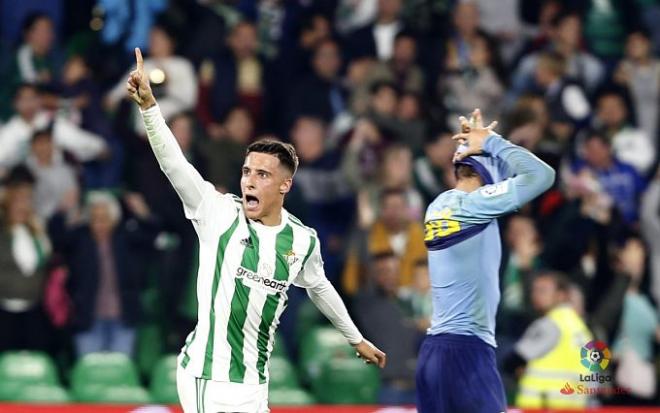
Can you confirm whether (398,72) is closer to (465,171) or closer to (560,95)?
(560,95)

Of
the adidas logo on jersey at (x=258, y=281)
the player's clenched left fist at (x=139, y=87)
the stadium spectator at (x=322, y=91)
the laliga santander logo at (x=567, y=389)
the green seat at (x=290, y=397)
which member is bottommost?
the laliga santander logo at (x=567, y=389)

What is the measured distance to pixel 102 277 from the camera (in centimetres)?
1141

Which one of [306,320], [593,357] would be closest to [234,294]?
[593,357]

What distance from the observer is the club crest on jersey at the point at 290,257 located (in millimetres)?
6758

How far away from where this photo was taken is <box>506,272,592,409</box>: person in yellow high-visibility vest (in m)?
10.1

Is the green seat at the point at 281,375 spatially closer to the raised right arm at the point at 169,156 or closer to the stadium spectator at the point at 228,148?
the stadium spectator at the point at 228,148

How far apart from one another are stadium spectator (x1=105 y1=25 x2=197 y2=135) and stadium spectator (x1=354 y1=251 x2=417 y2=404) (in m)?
2.43

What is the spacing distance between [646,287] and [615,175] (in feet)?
3.49

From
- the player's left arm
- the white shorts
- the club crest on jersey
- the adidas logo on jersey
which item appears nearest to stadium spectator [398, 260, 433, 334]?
the player's left arm

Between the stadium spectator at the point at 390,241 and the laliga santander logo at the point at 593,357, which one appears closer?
the laliga santander logo at the point at 593,357

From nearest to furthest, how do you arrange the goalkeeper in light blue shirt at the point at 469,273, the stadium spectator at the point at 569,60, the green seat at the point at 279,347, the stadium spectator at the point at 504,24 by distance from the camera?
the goalkeeper in light blue shirt at the point at 469,273
the green seat at the point at 279,347
the stadium spectator at the point at 569,60
the stadium spectator at the point at 504,24

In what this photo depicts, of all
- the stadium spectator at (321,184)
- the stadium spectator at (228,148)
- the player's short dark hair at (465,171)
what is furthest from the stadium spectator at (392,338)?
the player's short dark hair at (465,171)

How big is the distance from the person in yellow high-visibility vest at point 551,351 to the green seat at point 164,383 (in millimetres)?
2511

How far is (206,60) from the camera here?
12711 mm
